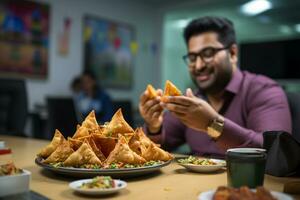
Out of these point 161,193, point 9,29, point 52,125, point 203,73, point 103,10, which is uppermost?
point 103,10

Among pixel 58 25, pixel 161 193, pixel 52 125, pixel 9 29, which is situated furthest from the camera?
pixel 58 25

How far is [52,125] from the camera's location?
3.52m

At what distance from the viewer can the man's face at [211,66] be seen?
1.84m

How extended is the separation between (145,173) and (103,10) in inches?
180

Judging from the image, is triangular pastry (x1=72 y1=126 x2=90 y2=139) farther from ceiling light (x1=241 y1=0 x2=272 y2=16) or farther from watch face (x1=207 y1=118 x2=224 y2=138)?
ceiling light (x1=241 y1=0 x2=272 y2=16)

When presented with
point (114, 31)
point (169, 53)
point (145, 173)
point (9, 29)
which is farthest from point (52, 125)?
point (169, 53)

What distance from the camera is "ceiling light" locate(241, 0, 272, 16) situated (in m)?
5.91

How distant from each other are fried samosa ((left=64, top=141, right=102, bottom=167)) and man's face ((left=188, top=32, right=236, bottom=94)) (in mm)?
981

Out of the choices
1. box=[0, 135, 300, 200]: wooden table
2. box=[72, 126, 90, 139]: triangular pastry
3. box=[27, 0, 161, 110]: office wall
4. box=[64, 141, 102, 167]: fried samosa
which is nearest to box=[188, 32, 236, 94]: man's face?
box=[0, 135, 300, 200]: wooden table

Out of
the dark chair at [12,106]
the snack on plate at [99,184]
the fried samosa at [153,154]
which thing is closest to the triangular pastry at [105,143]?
the fried samosa at [153,154]

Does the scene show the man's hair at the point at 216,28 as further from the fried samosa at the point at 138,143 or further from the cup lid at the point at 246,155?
the cup lid at the point at 246,155

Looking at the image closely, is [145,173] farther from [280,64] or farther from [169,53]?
[169,53]

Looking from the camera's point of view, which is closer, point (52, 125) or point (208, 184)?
point (208, 184)

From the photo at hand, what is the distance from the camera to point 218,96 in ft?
6.28
